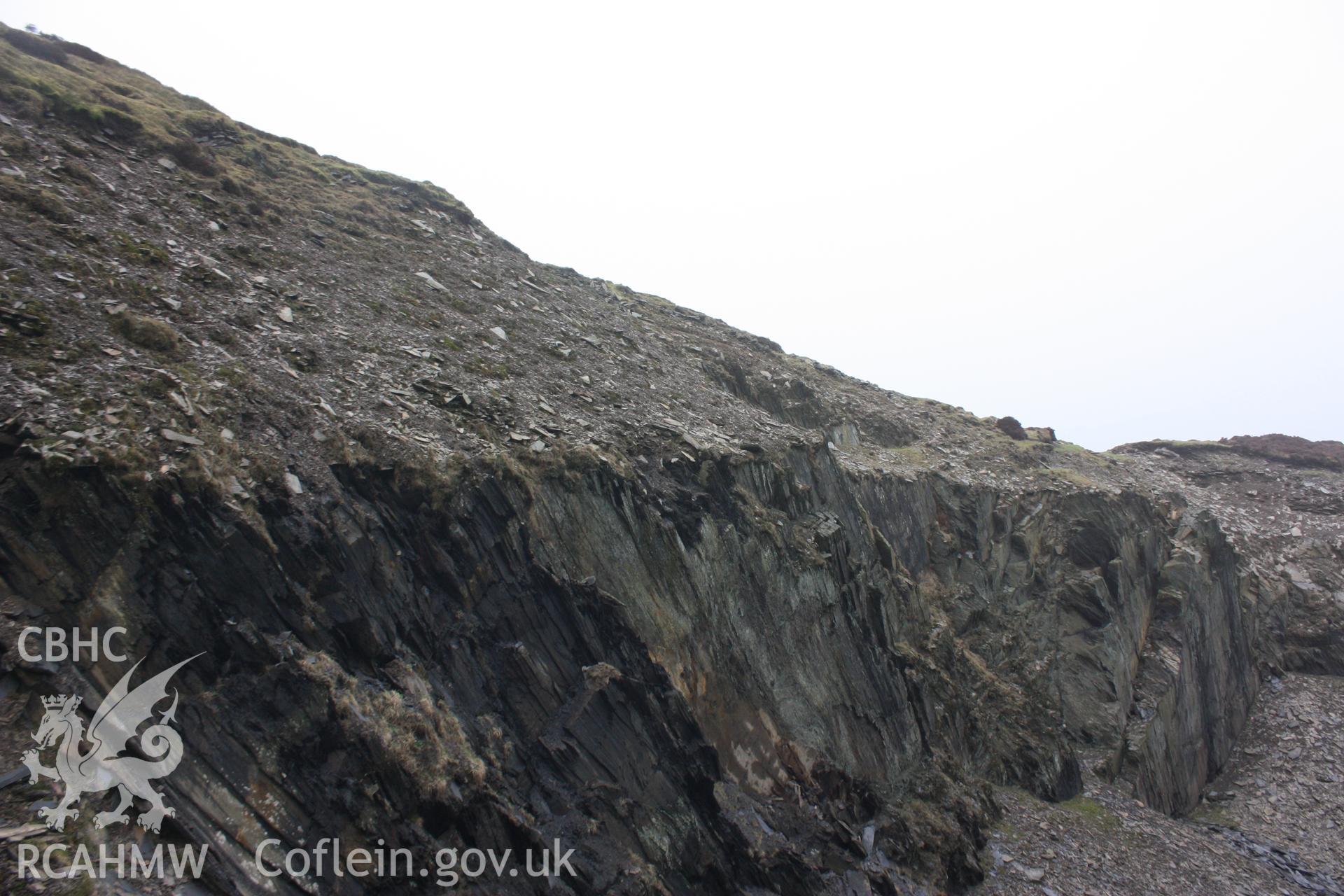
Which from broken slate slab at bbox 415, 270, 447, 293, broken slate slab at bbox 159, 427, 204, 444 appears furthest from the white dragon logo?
broken slate slab at bbox 415, 270, 447, 293

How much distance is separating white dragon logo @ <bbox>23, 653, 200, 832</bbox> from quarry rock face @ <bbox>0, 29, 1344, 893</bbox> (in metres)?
0.28

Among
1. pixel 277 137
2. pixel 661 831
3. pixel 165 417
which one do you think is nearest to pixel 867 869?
pixel 661 831

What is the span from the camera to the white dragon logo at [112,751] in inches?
392

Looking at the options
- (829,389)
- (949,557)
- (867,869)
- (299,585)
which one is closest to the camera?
(299,585)

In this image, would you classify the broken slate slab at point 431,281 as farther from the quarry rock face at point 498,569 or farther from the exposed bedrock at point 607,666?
the exposed bedrock at point 607,666

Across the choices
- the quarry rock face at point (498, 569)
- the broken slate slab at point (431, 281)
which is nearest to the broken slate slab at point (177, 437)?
the quarry rock face at point (498, 569)

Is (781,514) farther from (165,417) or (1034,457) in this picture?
(1034,457)

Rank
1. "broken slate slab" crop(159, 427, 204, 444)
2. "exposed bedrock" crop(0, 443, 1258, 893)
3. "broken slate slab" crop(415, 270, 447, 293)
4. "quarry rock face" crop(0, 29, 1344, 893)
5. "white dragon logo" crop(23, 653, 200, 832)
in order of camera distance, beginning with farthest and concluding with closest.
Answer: "broken slate slab" crop(415, 270, 447, 293) < "broken slate slab" crop(159, 427, 204, 444) < "quarry rock face" crop(0, 29, 1344, 893) < "exposed bedrock" crop(0, 443, 1258, 893) < "white dragon logo" crop(23, 653, 200, 832)

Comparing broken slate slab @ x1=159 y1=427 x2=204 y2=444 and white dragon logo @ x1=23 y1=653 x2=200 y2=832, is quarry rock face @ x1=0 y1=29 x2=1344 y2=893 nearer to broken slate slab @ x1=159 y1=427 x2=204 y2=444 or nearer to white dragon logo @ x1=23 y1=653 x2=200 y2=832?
broken slate slab @ x1=159 y1=427 x2=204 y2=444

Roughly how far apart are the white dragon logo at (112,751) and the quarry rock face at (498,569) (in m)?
0.28

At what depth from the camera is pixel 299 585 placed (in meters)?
14.7

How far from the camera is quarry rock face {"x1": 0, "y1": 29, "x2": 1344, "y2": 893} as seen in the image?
12.9 metres

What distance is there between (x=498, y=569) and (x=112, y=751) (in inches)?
353

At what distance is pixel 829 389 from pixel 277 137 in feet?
142
